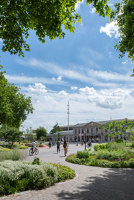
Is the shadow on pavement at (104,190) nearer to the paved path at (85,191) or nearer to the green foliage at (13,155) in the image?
the paved path at (85,191)

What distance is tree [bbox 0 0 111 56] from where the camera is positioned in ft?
20.5

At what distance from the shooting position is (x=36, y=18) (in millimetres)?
6441

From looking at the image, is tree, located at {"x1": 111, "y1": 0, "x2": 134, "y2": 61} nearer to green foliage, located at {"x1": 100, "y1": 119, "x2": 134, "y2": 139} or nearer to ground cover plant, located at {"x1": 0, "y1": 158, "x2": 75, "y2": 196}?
green foliage, located at {"x1": 100, "y1": 119, "x2": 134, "y2": 139}

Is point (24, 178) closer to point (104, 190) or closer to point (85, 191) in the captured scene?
point (85, 191)

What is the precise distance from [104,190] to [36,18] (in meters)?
6.68

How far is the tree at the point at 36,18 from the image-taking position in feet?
20.5

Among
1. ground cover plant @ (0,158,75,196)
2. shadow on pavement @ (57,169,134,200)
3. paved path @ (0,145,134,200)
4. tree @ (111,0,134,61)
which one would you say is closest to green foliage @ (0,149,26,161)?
ground cover plant @ (0,158,75,196)

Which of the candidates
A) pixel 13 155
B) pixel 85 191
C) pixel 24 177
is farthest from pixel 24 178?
pixel 13 155

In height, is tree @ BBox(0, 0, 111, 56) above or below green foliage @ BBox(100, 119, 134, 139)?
above

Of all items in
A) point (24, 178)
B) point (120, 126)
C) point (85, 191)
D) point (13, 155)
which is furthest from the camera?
point (120, 126)

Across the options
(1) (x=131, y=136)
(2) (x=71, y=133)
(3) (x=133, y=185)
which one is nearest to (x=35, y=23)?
(3) (x=133, y=185)

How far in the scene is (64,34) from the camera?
730cm

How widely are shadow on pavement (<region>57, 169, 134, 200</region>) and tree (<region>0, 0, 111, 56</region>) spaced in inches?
232

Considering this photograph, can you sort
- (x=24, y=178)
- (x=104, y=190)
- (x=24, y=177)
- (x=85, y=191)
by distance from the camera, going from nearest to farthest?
1. (x=85, y=191)
2. (x=104, y=190)
3. (x=24, y=178)
4. (x=24, y=177)
